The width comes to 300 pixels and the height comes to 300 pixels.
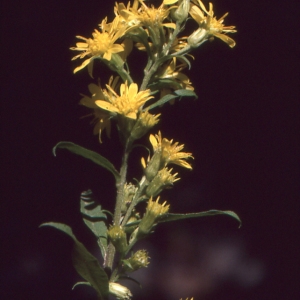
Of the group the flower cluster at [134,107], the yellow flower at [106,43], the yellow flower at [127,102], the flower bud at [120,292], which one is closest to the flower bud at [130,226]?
the flower cluster at [134,107]

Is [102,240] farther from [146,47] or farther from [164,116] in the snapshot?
[164,116]

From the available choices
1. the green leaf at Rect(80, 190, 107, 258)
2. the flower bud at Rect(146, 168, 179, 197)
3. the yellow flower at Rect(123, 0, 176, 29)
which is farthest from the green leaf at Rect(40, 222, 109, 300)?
the yellow flower at Rect(123, 0, 176, 29)

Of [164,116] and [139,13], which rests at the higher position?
[139,13]

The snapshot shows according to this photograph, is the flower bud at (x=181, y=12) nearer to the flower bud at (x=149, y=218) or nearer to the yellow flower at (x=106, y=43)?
the yellow flower at (x=106, y=43)

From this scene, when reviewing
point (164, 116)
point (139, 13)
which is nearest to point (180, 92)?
point (139, 13)

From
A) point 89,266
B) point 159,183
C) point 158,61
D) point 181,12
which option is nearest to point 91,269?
point 89,266
